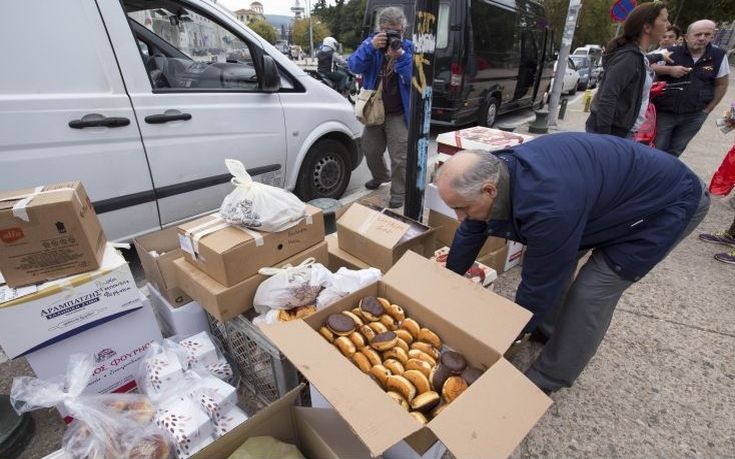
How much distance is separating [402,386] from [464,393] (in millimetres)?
280

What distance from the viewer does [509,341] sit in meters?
1.42

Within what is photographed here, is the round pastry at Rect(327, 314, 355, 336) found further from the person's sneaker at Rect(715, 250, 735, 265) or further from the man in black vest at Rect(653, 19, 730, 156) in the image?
the man in black vest at Rect(653, 19, 730, 156)

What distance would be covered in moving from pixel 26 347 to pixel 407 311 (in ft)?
5.55

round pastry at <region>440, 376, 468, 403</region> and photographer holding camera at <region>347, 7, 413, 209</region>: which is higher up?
photographer holding camera at <region>347, 7, 413, 209</region>

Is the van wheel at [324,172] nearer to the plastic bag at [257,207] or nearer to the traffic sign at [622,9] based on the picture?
the plastic bag at [257,207]

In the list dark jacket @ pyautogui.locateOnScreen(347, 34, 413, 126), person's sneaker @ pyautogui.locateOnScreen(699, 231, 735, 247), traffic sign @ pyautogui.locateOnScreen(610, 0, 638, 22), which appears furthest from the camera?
traffic sign @ pyautogui.locateOnScreen(610, 0, 638, 22)

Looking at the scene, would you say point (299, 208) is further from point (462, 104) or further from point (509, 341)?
point (462, 104)

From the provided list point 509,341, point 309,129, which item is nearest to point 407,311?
point 509,341

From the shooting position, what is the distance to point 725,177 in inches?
160

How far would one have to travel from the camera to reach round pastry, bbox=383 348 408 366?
1.55m

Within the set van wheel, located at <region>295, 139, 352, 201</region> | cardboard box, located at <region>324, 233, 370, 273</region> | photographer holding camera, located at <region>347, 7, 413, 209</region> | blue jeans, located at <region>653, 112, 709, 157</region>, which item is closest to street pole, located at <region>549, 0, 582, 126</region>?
blue jeans, located at <region>653, 112, 709, 157</region>

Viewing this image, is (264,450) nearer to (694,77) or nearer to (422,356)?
(422,356)

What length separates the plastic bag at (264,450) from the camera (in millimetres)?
1231

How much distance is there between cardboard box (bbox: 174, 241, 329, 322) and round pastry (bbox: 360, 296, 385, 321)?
0.53 meters
